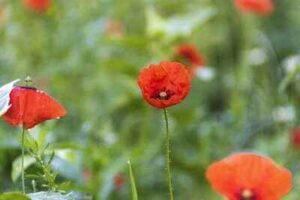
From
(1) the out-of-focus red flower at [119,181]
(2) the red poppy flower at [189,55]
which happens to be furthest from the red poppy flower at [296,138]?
(1) the out-of-focus red flower at [119,181]

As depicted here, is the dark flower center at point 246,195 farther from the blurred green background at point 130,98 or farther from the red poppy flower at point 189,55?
the red poppy flower at point 189,55

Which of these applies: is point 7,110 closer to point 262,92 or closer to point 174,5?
point 262,92

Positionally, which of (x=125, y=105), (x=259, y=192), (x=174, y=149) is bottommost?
(x=259, y=192)

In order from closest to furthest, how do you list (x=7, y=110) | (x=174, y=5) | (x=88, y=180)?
(x=7, y=110)
(x=88, y=180)
(x=174, y=5)

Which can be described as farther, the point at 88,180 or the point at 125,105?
the point at 125,105

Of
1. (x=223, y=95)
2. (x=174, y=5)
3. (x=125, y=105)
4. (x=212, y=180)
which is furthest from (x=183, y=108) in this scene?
(x=212, y=180)

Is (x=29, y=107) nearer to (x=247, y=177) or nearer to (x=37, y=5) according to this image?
(x=247, y=177)

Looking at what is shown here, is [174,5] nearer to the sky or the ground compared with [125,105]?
nearer to the sky
